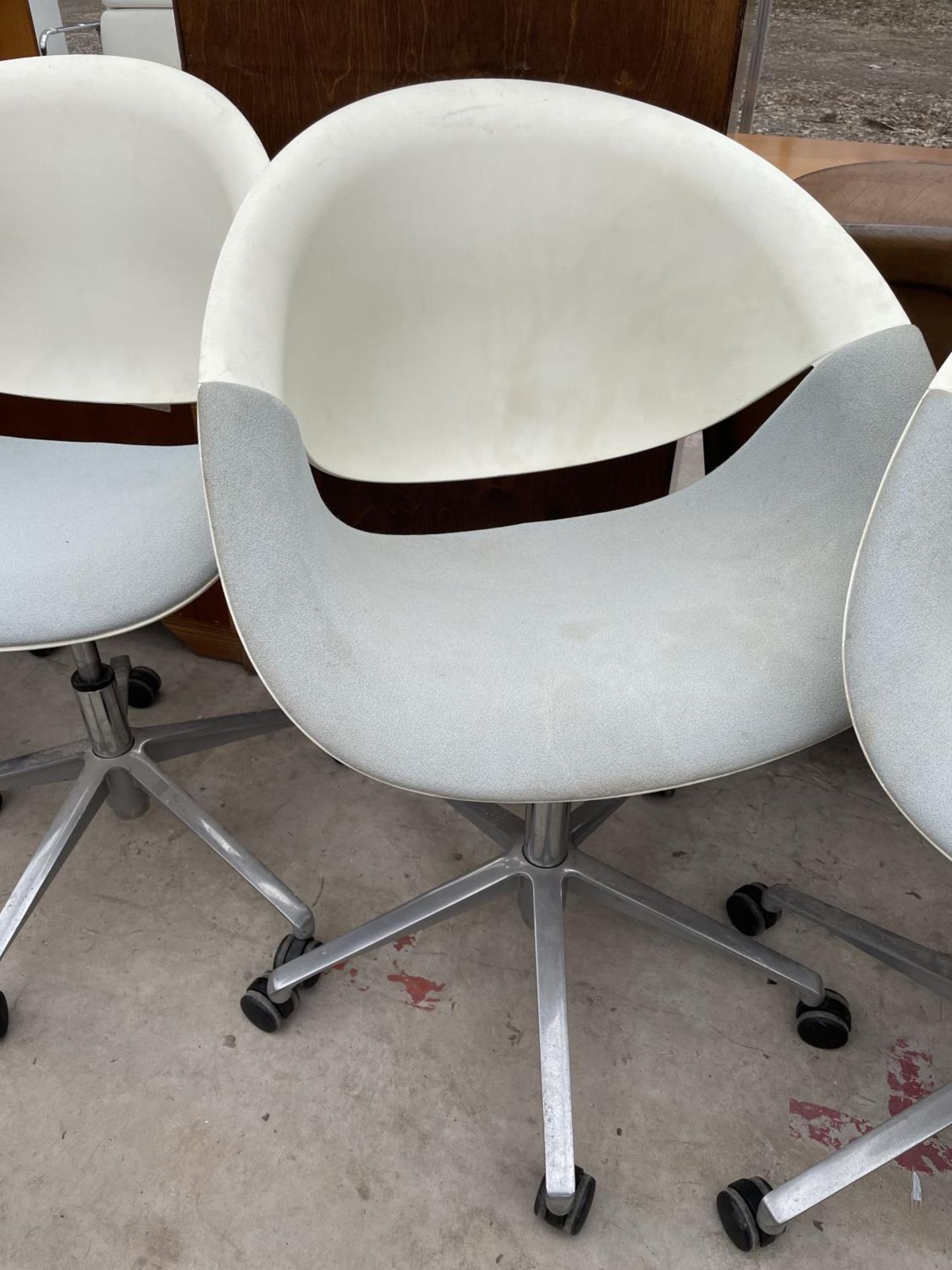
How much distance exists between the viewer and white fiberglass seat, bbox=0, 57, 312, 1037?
1119 millimetres

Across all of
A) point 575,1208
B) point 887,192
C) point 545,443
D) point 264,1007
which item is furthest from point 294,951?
point 887,192

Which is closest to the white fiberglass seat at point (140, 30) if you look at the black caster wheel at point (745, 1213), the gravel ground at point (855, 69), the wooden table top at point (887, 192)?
the gravel ground at point (855, 69)

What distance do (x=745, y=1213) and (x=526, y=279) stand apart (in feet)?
3.25

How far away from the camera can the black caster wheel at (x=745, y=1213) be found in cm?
106

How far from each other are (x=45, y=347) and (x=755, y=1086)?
1255mm

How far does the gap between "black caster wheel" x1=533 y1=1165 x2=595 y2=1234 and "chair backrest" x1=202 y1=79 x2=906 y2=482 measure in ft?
2.49

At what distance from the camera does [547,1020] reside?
3.77ft

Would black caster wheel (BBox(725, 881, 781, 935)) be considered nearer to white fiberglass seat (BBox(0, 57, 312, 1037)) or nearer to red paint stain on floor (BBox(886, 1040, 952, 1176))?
red paint stain on floor (BBox(886, 1040, 952, 1176))

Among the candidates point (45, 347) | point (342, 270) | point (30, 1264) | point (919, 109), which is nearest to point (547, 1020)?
point (30, 1264)

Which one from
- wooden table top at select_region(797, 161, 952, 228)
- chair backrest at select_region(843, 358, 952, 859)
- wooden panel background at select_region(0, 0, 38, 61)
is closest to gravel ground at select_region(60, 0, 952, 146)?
wooden panel background at select_region(0, 0, 38, 61)

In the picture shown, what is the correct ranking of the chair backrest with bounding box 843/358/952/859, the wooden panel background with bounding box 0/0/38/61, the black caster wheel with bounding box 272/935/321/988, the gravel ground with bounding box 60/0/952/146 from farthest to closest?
the gravel ground with bounding box 60/0/952/146 → the wooden panel background with bounding box 0/0/38/61 → the black caster wheel with bounding box 272/935/321/988 → the chair backrest with bounding box 843/358/952/859

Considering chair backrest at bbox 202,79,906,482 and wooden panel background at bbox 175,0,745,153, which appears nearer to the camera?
chair backrest at bbox 202,79,906,482

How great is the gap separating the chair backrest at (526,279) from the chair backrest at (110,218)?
0.18m

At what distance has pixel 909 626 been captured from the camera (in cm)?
85
